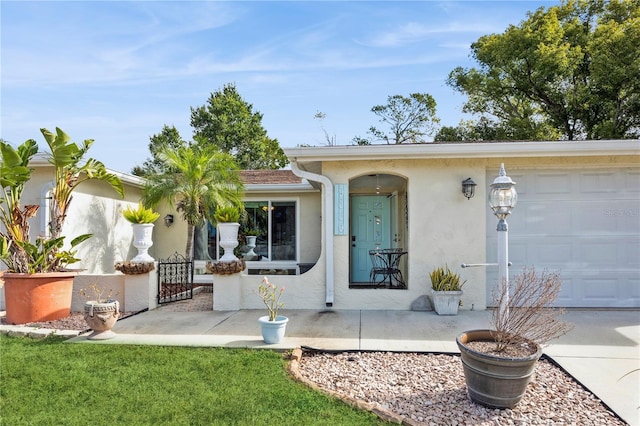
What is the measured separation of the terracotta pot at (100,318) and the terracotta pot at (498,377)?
4.90 m

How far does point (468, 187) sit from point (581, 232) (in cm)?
251

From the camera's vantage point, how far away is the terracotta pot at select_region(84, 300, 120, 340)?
566 cm

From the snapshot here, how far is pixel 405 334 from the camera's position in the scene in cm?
598

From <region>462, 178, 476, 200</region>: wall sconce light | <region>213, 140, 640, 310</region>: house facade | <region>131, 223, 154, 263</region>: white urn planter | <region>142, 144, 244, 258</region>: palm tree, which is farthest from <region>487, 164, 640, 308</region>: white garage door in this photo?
<region>131, 223, 154, 263</region>: white urn planter

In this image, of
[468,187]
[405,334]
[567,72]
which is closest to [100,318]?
[405,334]

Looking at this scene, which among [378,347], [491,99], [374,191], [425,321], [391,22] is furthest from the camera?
[491,99]

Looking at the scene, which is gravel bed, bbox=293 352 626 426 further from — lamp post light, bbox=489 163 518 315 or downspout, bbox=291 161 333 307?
downspout, bbox=291 161 333 307

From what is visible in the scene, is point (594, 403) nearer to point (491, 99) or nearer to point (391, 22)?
point (391, 22)

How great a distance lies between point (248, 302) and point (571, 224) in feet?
21.8

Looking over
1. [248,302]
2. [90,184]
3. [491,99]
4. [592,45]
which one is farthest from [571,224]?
[491,99]

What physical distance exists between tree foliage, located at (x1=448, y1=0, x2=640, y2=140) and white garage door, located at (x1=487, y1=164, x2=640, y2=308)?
38.9 feet

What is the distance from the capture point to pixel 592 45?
18219 mm

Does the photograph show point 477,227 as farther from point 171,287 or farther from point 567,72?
point 567,72

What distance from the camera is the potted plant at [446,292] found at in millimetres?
7199
